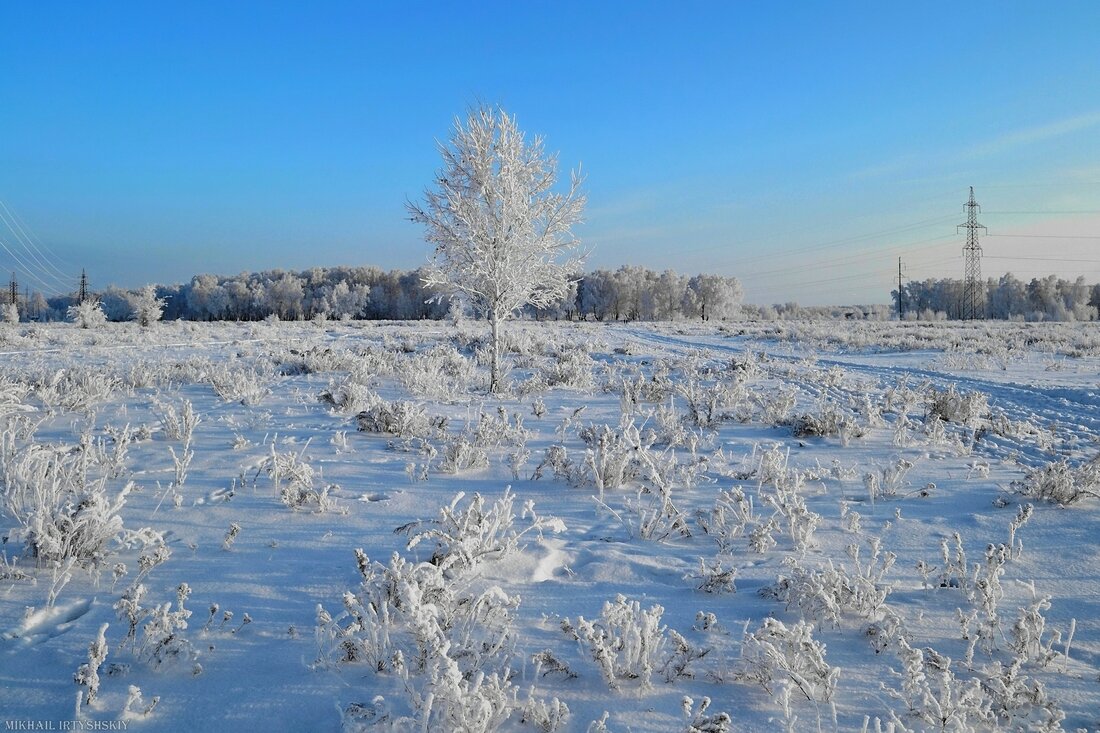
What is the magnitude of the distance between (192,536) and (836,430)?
20.9 ft

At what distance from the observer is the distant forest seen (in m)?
86.8

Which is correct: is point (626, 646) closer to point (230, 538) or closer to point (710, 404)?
point (230, 538)

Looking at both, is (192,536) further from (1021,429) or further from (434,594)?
(1021,429)

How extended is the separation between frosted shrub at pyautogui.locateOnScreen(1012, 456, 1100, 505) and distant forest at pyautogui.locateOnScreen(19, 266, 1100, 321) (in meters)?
82.9

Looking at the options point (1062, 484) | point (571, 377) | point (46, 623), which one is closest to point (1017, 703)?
point (1062, 484)

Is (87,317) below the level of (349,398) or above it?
above

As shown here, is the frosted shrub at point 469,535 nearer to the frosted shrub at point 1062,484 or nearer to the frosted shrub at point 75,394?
the frosted shrub at point 1062,484

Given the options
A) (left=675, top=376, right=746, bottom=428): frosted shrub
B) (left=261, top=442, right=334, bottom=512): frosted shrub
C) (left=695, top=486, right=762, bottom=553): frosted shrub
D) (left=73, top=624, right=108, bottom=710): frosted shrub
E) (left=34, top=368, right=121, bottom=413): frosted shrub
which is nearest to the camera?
(left=73, top=624, right=108, bottom=710): frosted shrub

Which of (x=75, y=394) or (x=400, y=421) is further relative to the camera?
(x=75, y=394)

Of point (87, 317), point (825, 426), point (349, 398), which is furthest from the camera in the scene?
point (87, 317)

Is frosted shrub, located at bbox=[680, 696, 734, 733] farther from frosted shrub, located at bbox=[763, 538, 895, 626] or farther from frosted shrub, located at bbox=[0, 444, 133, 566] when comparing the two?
frosted shrub, located at bbox=[0, 444, 133, 566]

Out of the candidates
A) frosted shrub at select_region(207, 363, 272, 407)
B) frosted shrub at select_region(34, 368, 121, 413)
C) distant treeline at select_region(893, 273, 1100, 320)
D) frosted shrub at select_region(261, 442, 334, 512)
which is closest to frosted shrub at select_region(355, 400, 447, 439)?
frosted shrub at select_region(261, 442, 334, 512)

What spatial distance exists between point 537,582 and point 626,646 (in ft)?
2.95

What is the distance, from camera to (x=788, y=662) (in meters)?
2.19
